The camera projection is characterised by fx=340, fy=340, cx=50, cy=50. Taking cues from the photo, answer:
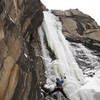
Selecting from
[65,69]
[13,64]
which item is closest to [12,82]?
[13,64]

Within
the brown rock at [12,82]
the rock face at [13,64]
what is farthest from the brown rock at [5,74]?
the brown rock at [12,82]

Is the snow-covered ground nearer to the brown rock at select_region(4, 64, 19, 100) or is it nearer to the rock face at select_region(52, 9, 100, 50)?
the rock face at select_region(52, 9, 100, 50)

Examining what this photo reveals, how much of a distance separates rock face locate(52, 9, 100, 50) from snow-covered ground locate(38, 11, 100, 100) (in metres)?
0.85

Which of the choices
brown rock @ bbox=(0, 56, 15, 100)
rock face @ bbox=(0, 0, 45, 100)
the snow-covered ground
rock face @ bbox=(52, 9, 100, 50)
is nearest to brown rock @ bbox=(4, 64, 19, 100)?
rock face @ bbox=(0, 0, 45, 100)

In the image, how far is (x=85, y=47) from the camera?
24.0 meters

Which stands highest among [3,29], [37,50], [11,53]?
[3,29]

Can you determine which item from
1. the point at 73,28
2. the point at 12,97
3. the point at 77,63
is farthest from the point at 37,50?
the point at 12,97

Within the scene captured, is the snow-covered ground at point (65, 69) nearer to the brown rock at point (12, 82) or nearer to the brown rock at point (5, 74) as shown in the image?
the brown rock at point (12, 82)

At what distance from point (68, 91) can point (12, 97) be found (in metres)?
6.95

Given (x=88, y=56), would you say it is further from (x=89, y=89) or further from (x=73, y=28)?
(x=89, y=89)

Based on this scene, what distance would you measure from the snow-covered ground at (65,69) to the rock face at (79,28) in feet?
2.80

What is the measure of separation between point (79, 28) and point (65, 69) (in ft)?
25.2

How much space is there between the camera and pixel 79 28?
2630 centimetres

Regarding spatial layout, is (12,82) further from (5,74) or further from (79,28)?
(79,28)
